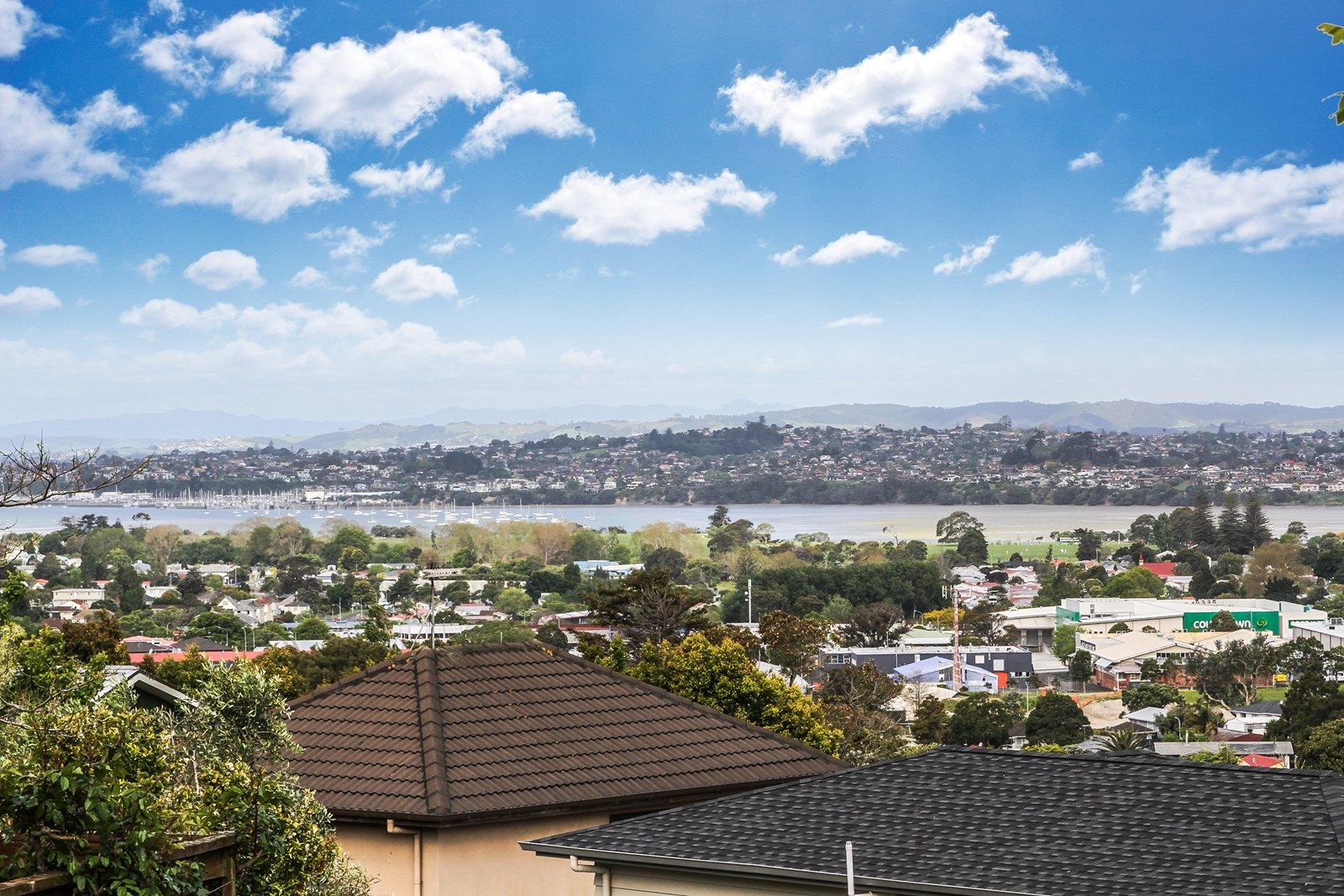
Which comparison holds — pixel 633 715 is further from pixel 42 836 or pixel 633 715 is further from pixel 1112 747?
pixel 1112 747

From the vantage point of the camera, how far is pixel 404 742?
11344 mm

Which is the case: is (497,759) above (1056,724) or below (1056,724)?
above

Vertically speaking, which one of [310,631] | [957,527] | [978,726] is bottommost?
[957,527]

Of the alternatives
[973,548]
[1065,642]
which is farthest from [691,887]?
[973,548]

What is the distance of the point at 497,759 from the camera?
1114cm

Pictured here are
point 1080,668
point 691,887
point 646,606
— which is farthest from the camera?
point 1080,668

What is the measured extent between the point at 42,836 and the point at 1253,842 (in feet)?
18.3

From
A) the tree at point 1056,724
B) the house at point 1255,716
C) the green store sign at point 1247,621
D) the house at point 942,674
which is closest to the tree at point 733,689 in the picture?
the tree at point 1056,724

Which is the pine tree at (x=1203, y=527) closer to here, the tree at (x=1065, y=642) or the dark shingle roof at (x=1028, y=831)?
the tree at (x=1065, y=642)

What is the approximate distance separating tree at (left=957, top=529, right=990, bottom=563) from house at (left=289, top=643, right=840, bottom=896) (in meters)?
158

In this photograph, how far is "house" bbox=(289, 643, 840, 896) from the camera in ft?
34.3

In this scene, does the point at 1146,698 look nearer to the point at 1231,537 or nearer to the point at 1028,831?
the point at 1028,831

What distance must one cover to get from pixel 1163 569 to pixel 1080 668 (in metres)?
70.6

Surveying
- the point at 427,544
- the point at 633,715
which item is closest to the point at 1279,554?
the point at 427,544
